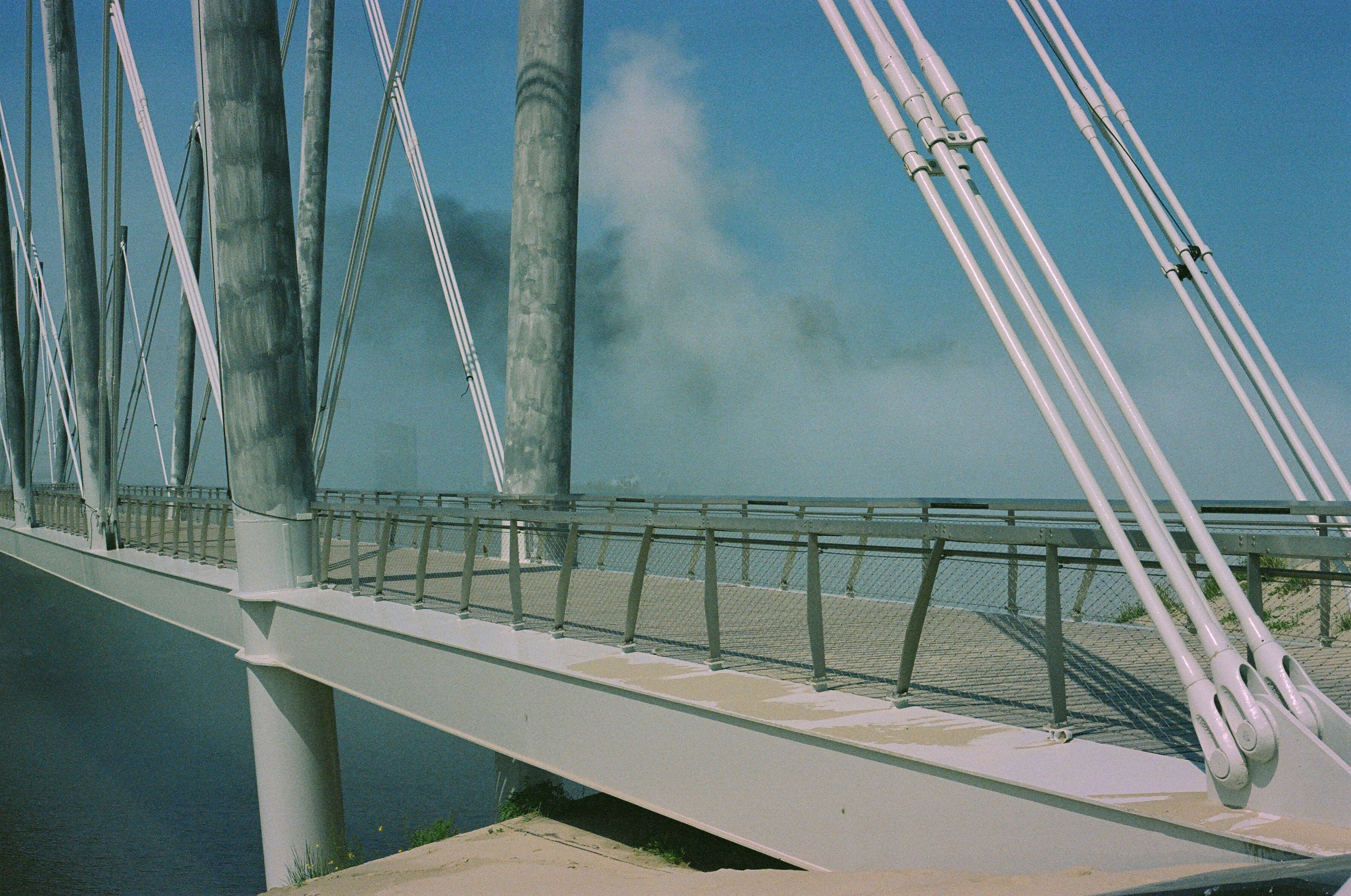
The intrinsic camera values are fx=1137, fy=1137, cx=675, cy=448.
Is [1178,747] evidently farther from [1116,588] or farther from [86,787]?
[86,787]

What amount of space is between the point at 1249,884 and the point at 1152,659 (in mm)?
4283

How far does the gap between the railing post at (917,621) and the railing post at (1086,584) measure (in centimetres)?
66

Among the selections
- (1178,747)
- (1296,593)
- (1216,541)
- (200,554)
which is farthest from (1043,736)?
(200,554)

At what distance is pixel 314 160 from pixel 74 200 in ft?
18.8

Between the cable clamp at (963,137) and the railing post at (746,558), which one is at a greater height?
the cable clamp at (963,137)

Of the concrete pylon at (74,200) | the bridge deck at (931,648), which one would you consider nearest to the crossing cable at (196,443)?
the concrete pylon at (74,200)

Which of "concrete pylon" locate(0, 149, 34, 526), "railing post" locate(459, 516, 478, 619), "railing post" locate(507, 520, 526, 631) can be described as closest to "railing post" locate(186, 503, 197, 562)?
"railing post" locate(459, 516, 478, 619)

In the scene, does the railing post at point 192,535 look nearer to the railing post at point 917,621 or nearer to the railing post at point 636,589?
the railing post at point 636,589

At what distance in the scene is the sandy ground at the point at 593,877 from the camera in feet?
13.4

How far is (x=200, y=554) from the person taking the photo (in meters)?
15.4

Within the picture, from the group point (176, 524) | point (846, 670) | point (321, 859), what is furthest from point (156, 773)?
point (846, 670)

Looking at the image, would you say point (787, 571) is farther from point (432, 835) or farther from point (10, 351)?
point (10, 351)

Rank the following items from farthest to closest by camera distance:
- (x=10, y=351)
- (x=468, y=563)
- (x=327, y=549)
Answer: (x=10, y=351), (x=327, y=549), (x=468, y=563)

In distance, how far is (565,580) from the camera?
8.02 m
